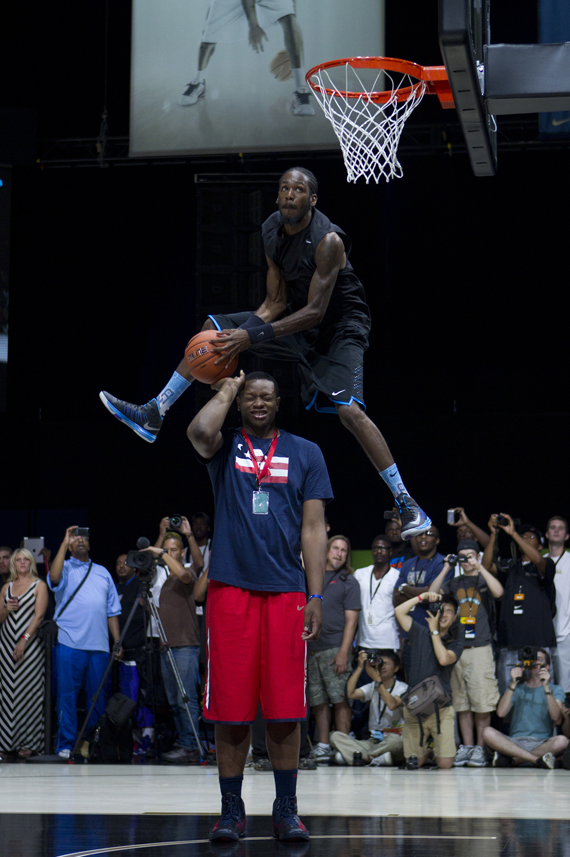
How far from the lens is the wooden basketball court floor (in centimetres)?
401

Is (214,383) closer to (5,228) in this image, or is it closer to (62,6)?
(5,228)

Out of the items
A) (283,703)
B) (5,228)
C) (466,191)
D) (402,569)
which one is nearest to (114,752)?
(402,569)

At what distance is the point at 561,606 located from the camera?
8.81 m

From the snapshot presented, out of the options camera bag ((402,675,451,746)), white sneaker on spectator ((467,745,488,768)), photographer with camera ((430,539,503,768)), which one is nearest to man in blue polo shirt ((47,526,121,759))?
camera bag ((402,675,451,746))

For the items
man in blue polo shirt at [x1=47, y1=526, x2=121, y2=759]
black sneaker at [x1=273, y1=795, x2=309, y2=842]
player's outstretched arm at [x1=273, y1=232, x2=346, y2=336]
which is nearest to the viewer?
black sneaker at [x1=273, y1=795, x2=309, y2=842]

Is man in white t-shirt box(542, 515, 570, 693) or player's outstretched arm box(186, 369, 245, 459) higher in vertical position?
player's outstretched arm box(186, 369, 245, 459)

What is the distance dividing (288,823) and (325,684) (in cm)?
448

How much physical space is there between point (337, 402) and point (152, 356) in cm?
796

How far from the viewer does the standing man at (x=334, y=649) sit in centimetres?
861

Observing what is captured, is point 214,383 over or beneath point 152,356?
beneath

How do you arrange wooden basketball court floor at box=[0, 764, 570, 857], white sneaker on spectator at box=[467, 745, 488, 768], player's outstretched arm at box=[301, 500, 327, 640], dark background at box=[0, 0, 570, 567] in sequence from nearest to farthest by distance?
wooden basketball court floor at box=[0, 764, 570, 857], player's outstretched arm at box=[301, 500, 327, 640], white sneaker on spectator at box=[467, 745, 488, 768], dark background at box=[0, 0, 570, 567]

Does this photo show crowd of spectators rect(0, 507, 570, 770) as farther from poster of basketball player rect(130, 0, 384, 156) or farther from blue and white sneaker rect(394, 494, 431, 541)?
poster of basketball player rect(130, 0, 384, 156)

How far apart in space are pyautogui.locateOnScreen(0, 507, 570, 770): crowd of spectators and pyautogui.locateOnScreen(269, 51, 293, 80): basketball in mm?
4567

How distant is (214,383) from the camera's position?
480 cm
